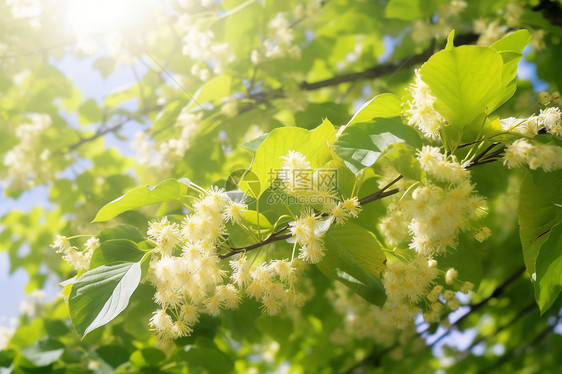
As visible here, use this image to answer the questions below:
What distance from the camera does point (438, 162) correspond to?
2.65ft

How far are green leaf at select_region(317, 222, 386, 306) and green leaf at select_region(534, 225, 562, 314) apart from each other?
1.06ft

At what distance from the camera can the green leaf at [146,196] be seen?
92 cm

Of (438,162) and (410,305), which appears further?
(410,305)

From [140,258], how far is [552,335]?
284cm

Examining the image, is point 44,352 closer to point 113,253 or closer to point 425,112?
point 113,253

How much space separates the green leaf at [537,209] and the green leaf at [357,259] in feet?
1.08

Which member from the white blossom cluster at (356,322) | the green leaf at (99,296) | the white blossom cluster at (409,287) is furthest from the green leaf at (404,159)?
the white blossom cluster at (356,322)

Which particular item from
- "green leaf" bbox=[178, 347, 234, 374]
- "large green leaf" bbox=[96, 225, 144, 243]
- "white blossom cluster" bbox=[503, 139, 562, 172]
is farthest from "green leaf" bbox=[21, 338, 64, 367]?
"white blossom cluster" bbox=[503, 139, 562, 172]

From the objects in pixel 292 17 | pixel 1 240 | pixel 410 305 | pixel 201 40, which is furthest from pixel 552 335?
pixel 1 240

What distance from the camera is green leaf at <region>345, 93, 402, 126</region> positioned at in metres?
0.91

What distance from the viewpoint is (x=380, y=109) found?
3.06 ft

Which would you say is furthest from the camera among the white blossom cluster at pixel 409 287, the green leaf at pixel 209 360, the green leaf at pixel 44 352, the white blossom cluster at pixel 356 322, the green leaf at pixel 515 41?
the white blossom cluster at pixel 356 322

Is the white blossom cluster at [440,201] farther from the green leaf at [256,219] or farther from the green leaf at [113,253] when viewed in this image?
the green leaf at [113,253]

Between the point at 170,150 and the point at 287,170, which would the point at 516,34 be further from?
the point at 170,150
